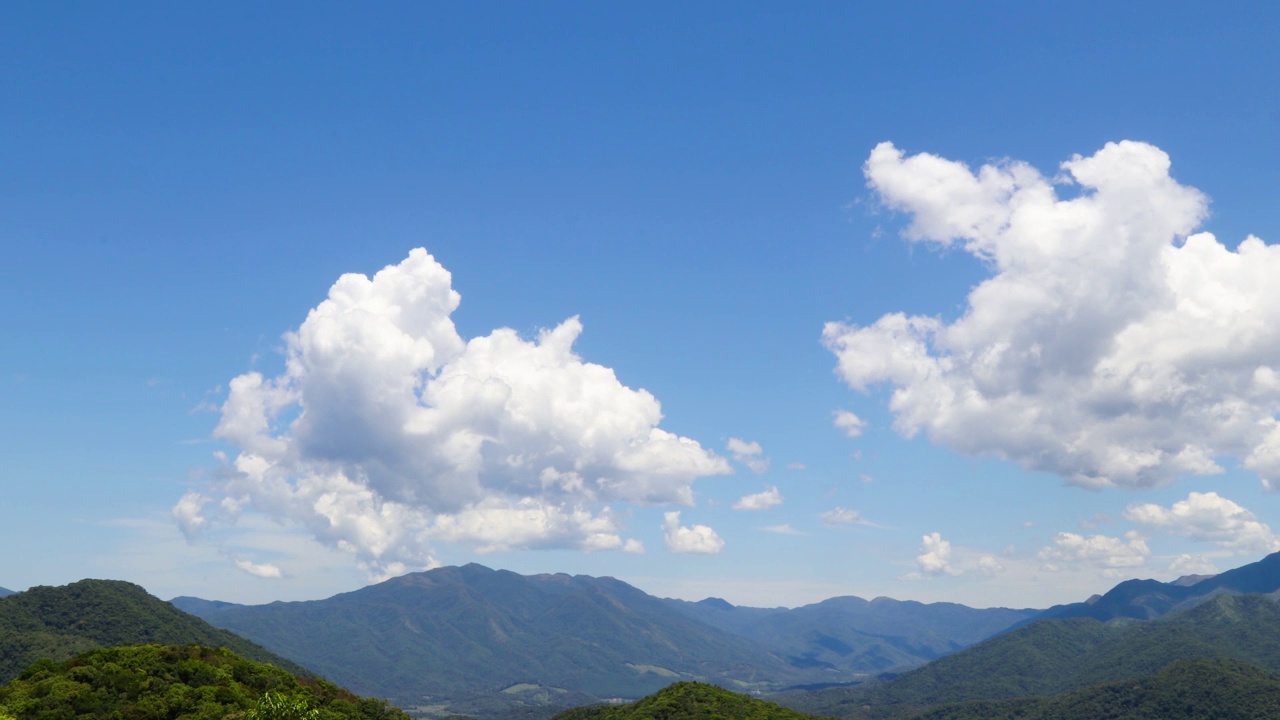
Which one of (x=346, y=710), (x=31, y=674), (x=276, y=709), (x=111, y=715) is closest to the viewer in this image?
(x=276, y=709)

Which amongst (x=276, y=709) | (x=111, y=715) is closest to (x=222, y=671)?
(x=111, y=715)

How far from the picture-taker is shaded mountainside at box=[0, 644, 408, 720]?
137625mm

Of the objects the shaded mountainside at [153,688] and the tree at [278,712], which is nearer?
the tree at [278,712]

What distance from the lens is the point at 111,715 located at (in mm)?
136625

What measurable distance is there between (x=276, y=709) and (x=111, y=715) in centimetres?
5023

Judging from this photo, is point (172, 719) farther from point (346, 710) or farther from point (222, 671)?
point (346, 710)

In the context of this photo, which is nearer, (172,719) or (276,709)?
(276,709)

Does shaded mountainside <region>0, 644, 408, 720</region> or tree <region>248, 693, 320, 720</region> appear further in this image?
shaded mountainside <region>0, 644, 408, 720</region>

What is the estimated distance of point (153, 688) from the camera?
14838cm

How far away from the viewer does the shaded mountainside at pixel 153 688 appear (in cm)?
13762

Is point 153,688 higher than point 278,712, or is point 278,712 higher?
point 153,688

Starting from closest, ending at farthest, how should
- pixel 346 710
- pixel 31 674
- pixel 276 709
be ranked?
pixel 276 709, pixel 31 674, pixel 346 710

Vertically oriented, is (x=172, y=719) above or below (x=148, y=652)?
below

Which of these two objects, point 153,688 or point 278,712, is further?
point 153,688
